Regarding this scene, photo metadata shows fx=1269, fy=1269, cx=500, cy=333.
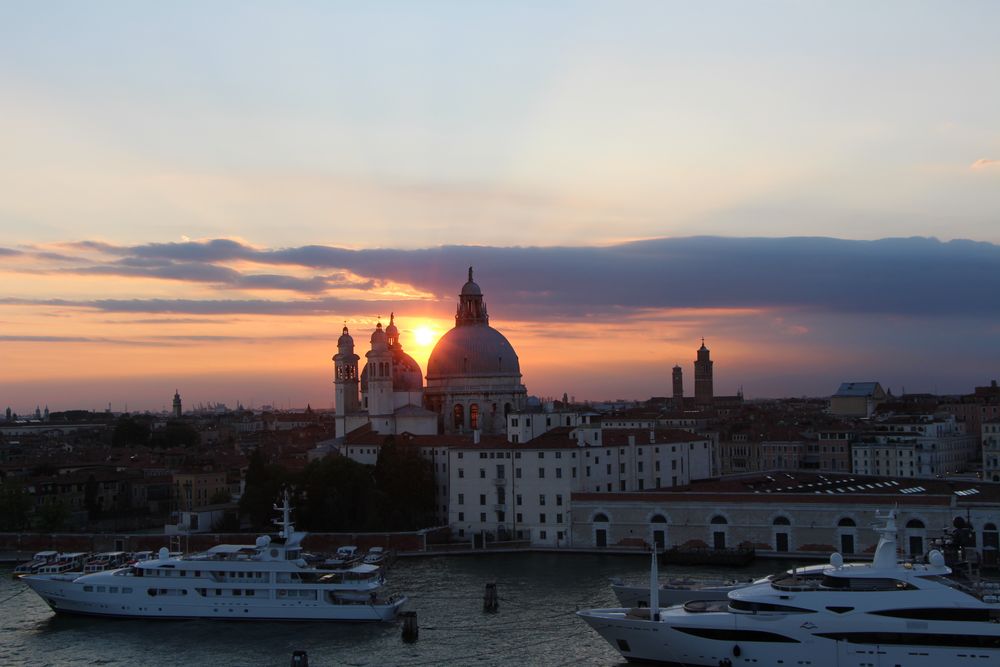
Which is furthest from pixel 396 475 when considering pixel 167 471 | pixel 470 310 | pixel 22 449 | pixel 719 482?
pixel 22 449

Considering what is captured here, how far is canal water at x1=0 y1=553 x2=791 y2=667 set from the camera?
83.6 feet

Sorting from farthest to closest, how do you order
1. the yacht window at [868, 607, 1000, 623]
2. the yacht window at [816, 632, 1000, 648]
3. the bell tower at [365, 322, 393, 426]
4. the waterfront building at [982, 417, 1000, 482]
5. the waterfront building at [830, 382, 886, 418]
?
the waterfront building at [830, 382, 886, 418]
the waterfront building at [982, 417, 1000, 482]
the bell tower at [365, 322, 393, 426]
the yacht window at [868, 607, 1000, 623]
the yacht window at [816, 632, 1000, 648]

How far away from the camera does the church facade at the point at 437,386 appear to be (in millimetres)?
52688

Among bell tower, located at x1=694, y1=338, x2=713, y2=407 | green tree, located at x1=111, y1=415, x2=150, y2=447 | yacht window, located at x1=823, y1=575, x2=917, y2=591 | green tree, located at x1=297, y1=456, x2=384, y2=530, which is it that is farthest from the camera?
bell tower, located at x1=694, y1=338, x2=713, y2=407

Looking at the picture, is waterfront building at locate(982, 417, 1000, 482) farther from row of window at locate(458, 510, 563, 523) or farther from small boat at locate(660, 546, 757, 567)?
row of window at locate(458, 510, 563, 523)

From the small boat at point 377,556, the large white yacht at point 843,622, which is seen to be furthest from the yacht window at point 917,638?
the small boat at point 377,556

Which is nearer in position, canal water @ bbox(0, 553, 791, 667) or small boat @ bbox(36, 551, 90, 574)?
canal water @ bbox(0, 553, 791, 667)

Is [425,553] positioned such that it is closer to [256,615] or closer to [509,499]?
[509,499]

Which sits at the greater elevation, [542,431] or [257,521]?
[542,431]

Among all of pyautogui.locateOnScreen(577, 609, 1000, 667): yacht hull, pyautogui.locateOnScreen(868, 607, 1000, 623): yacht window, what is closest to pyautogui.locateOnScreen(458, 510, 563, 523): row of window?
pyautogui.locateOnScreen(577, 609, 1000, 667): yacht hull

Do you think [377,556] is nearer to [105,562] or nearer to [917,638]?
[105,562]

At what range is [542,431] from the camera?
44.1m

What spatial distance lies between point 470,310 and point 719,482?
17476 millimetres

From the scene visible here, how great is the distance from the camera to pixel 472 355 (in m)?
54.8
